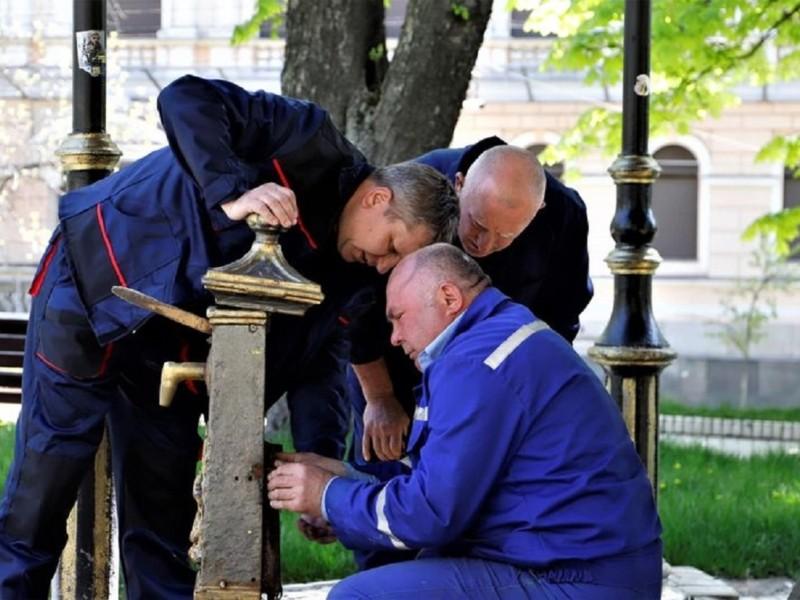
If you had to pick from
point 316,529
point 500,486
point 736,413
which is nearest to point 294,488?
point 316,529

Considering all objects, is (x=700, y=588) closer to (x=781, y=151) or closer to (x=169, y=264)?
(x=169, y=264)

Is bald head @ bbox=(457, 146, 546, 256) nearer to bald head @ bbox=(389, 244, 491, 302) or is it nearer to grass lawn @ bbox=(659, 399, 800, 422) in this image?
bald head @ bbox=(389, 244, 491, 302)

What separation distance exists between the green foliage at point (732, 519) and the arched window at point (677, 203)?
1266 cm

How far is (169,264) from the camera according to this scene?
10.7 feet

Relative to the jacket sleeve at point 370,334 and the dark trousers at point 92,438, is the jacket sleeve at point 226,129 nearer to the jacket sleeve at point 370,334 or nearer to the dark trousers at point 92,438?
the dark trousers at point 92,438

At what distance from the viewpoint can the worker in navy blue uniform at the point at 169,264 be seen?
10.6 feet

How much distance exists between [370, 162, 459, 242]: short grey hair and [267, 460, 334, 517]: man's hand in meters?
0.64

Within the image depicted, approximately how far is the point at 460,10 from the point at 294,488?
482 cm

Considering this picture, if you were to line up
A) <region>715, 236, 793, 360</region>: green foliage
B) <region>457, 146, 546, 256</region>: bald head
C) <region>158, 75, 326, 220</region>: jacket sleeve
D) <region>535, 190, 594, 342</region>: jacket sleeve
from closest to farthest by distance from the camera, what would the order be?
<region>158, 75, 326, 220</region>: jacket sleeve, <region>457, 146, 546, 256</region>: bald head, <region>535, 190, 594, 342</region>: jacket sleeve, <region>715, 236, 793, 360</region>: green foliage

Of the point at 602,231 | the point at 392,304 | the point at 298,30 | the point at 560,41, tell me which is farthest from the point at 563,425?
the point at 602,231

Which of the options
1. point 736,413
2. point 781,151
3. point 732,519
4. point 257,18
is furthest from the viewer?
point 736,413

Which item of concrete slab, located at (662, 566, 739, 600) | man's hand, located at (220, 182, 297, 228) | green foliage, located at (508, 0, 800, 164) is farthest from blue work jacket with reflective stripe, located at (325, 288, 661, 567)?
green foliage, located at (508, 0, 800, 164)

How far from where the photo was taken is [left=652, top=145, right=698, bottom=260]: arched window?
20.9 m

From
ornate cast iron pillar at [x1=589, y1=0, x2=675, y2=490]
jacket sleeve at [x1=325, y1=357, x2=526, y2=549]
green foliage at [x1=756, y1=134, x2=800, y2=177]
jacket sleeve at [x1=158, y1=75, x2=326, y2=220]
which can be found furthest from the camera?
green foliage at [x1=756, y1=134, x2=800, y2=177]
